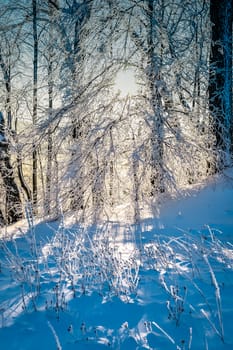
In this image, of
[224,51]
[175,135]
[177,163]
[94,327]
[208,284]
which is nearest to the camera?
[94,327]

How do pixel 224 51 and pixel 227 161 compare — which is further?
pixel 224 51

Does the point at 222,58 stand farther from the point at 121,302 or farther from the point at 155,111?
the point at 121,302

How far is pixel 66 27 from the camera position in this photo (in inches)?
283

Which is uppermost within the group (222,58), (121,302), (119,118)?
(222,58)

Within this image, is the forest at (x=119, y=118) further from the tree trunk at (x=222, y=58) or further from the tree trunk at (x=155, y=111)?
the tree trunk at (x=222, y=58)

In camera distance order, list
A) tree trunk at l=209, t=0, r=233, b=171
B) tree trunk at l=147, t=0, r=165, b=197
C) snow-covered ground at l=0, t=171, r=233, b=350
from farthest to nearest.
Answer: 1. tree trunk at l=209, t=0, r=233, b=171
2. tree trunk at l=147, t=0, r=165, b=197
3. snow-covered ground at l=0, t=171, r=233, b=350

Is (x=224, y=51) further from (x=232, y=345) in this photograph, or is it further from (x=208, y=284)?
(x=232, y=345)

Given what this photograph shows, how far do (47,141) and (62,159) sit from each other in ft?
2.26

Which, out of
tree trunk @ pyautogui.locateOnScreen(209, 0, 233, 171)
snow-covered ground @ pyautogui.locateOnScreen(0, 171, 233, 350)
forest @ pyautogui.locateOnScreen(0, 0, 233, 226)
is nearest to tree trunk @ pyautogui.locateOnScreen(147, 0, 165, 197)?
forest @ pyautogui.locateOnScreen(0, 0, 233, 226)

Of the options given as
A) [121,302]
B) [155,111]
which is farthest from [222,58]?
[121,302]

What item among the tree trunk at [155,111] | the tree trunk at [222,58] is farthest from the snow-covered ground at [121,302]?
the tree trunk at [222,58]

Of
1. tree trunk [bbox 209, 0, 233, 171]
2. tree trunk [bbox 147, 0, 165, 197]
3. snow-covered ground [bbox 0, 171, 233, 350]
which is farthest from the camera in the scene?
tree trunk [bbox 209, 0, 233, 171]

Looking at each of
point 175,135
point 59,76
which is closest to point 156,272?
point 175,135

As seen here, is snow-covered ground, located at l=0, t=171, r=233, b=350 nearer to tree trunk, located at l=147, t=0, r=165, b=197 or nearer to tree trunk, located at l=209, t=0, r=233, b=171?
tree trunk, located at l=147, t=0, r=165, b=197
